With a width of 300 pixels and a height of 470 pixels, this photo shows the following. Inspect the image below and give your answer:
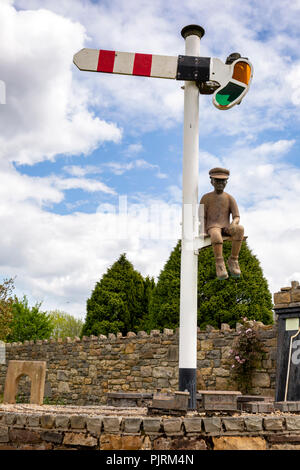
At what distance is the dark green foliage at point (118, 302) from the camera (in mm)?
16234

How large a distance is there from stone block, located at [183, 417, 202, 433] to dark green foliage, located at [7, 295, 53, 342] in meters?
17.3

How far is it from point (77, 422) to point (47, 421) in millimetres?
307

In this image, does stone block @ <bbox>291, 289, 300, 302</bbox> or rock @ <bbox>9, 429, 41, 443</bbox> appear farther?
stone block @ <bbox>291, 289, 300, 302</bbox>

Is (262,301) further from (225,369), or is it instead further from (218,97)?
(218,97)

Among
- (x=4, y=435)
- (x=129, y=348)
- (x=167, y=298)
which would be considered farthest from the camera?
(x=167, y=298)

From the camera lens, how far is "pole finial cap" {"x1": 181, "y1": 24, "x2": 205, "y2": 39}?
17.9ft

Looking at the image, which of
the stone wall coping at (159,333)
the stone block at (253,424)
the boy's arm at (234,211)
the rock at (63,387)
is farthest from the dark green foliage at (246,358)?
the rock at (63,387)

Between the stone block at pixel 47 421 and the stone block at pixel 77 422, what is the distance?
196mm

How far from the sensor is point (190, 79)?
5.40 m

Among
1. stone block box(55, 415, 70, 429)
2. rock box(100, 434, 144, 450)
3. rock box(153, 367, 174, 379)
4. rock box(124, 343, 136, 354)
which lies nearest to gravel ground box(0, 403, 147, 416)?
stone block box(55, 415, 70, 429)

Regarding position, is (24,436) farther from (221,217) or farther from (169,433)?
(221,217)

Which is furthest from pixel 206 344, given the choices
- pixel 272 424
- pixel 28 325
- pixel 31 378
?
pixel 28 325

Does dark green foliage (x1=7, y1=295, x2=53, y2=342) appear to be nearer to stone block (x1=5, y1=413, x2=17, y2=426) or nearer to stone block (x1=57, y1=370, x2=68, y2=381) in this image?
stone block (x1=57, y1=370, x2=68, y2=381)

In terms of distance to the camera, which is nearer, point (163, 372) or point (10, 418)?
point (10, 418)
